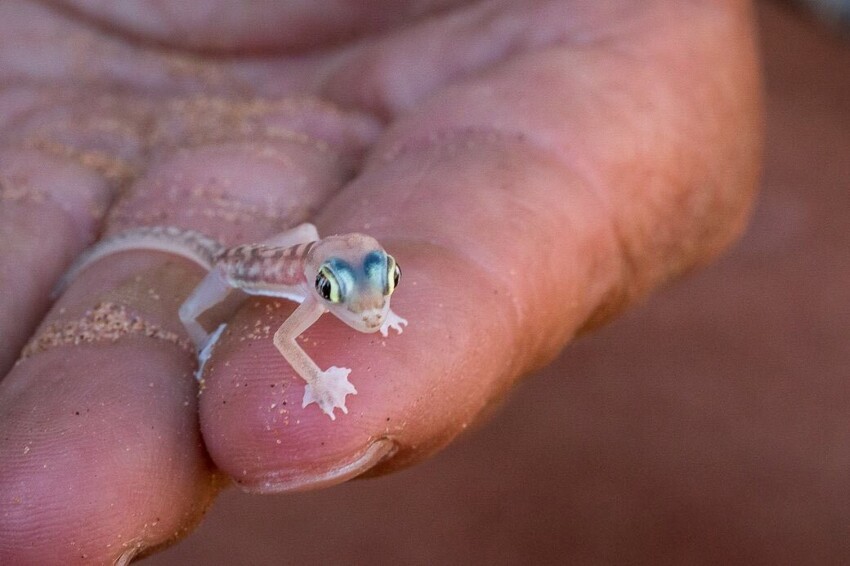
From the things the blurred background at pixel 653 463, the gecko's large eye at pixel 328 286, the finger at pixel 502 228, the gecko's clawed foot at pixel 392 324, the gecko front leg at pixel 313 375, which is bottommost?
the blurred background at pixel 653 463

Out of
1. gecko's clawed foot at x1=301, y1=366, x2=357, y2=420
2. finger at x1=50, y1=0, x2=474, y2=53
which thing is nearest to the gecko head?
gecko's clawed foot at x1=301, y1=366, x2=357, y2=420

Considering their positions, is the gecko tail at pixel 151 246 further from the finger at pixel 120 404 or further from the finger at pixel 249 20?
the finger at pixel 249 20

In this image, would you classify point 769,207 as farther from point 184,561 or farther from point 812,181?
point 184,561

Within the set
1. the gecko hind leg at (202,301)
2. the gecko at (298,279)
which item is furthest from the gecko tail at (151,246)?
the gecko hind leg at (202,301)

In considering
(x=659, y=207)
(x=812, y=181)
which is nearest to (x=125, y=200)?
(x=659, y=207)

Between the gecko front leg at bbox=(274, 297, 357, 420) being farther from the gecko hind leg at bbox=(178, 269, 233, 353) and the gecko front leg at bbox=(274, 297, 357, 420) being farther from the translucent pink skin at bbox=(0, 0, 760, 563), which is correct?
the gecko hind leg at bbox=(178, 269, 233, 353)
